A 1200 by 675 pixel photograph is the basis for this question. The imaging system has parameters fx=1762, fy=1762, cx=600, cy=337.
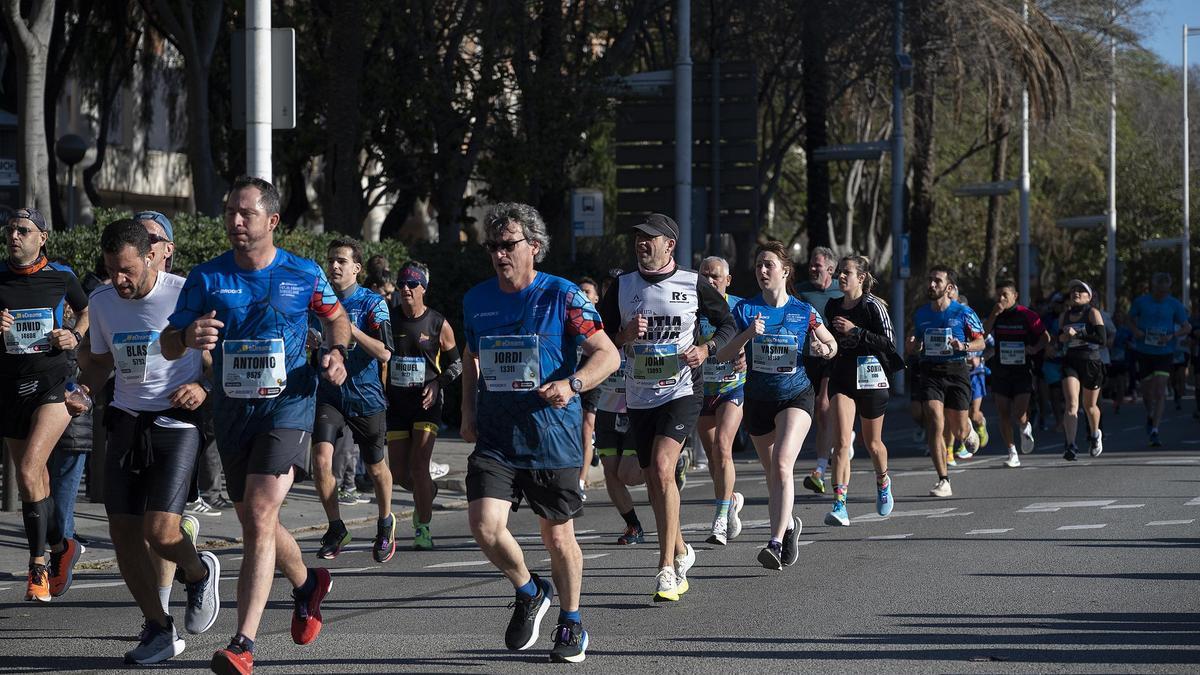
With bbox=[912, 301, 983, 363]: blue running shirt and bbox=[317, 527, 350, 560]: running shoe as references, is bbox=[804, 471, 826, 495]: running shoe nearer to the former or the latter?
bbox=[912, 301, 983, 363]: blue running shirt

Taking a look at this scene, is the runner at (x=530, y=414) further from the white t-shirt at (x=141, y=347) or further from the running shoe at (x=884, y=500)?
the running shoe at (x=884, y=500)

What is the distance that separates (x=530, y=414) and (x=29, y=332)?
11.5ft

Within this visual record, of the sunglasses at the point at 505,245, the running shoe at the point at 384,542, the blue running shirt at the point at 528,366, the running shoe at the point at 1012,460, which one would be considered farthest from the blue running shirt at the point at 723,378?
the running shoe at the point at 1012,460

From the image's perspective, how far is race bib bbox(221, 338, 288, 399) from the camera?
6.83m

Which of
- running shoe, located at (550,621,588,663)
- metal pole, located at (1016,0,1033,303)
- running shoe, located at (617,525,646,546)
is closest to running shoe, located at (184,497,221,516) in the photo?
running shoe, located at (617,525,646,546)

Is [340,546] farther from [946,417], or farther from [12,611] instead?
[946,417]

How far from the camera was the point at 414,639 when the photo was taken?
765cm

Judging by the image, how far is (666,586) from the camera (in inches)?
340

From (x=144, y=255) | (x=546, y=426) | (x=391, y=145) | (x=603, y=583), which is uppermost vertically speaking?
(x=391, y=145)

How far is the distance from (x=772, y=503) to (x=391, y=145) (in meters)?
16.3

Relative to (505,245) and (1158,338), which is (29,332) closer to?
(505,245)

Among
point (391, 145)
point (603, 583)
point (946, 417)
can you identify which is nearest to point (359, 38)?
point (391, 145)

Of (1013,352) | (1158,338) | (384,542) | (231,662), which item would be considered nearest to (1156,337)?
(1158,338)

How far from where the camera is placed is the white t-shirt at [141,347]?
7367 mm
